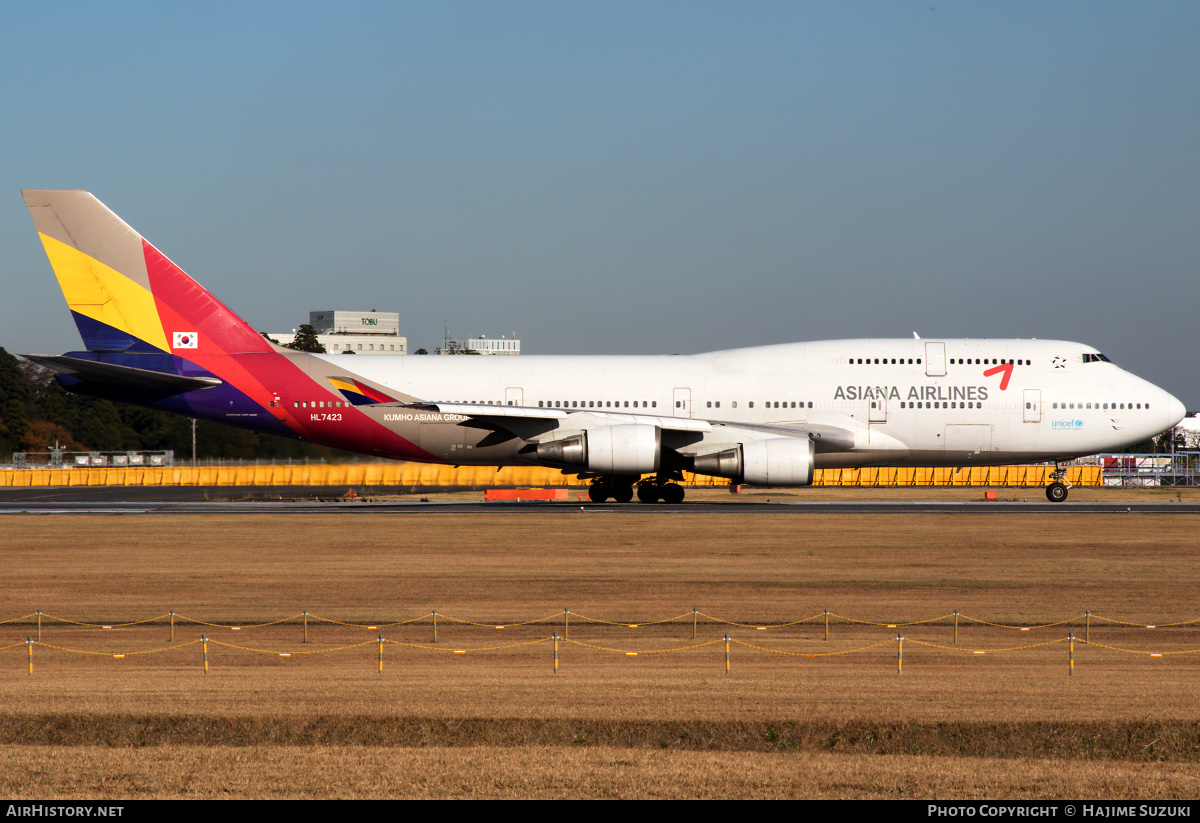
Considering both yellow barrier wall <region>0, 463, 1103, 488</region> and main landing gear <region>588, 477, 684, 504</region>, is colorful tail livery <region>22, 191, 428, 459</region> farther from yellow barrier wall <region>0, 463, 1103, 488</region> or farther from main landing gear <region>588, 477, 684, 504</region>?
yellow barrier wall <region>0, 463, 1103, 488</region>

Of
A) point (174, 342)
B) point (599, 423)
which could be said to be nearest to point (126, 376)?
point (174, 342)

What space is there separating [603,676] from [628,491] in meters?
24.8

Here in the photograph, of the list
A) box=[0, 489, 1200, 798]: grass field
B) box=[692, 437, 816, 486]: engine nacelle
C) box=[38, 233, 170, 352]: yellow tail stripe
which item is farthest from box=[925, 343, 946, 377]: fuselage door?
box=[38, 233, 170, 352]: yellow tail stripe

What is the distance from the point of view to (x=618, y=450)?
35188 millimetres

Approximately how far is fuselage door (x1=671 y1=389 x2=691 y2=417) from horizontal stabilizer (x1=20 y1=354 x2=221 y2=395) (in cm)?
1554

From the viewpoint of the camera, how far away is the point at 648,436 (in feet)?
116

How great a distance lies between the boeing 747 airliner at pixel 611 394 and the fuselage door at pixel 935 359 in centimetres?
7

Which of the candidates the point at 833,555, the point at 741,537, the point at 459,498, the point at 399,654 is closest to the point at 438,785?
the point at 399,654

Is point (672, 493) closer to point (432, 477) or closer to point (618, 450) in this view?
point (618, 450)

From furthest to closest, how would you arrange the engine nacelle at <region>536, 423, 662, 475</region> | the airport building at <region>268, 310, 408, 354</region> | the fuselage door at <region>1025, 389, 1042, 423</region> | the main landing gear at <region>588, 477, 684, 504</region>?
the airport building at <region>268, 310, 408, 354</region> < the main landing gear at <region>588, 477, 684, 504</region> < the fuselage door at <region>1025, 389, 1042, 423</region> < the engine nacelle at <region>536, 423, 662, 475</region>

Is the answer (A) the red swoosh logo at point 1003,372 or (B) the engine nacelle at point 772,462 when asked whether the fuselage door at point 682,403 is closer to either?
(B) the engine nacelle at point 772,462

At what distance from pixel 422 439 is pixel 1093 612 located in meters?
23.7

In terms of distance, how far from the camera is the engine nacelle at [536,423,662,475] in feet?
115
